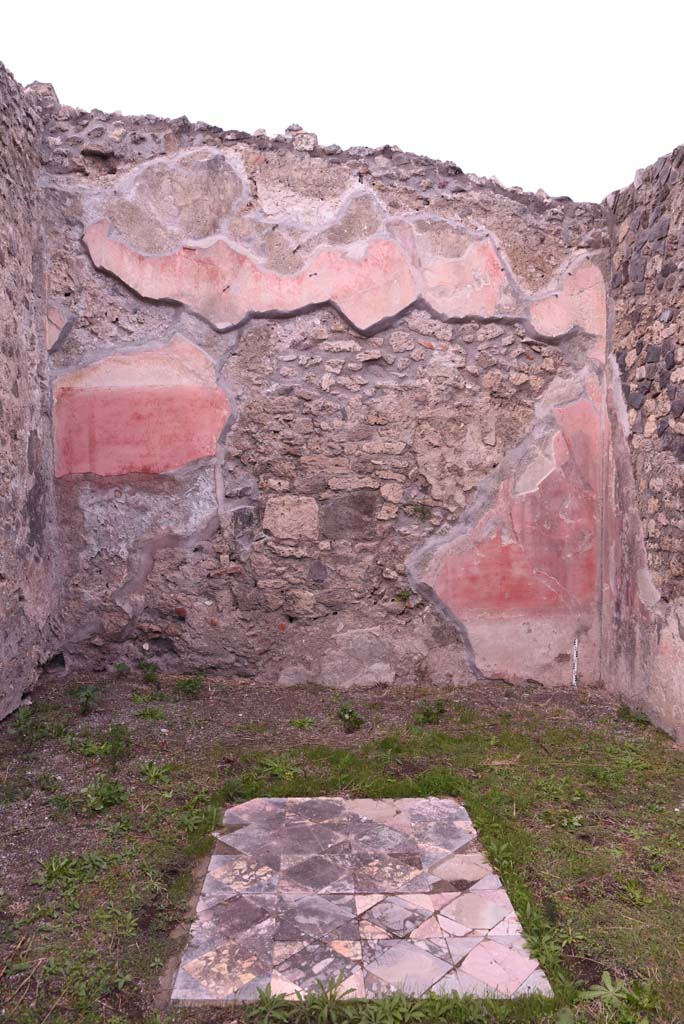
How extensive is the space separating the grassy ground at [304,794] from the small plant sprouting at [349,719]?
22mm

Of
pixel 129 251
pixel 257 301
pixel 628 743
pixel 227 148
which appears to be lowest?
pixel 628 743

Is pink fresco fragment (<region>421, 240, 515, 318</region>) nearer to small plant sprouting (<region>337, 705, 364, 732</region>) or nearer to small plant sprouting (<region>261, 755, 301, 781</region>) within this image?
small plant sprouting (<region>337, 705, 364, 732</region>)

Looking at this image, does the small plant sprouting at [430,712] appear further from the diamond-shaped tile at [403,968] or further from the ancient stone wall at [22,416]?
the ancient stone wall at [22,416]

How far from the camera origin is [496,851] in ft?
7.97

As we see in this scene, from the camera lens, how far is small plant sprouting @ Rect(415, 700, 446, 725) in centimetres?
362

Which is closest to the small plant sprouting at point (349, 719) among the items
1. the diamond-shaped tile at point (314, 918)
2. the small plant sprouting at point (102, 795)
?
the small plant sprouting at point (102, 795)

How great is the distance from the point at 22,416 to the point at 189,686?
1.55 metres

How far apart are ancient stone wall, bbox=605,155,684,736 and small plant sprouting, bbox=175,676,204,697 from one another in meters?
2.12

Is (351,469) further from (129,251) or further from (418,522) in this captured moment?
(129,251)

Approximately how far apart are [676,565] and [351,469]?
1.63 metres

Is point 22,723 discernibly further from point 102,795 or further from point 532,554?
point 532,554

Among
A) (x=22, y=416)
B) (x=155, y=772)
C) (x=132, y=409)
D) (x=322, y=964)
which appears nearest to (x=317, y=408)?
(x=132, y=409)

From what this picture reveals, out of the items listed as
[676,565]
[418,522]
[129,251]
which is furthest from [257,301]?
[676,565]

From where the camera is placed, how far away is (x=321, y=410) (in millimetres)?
4016
